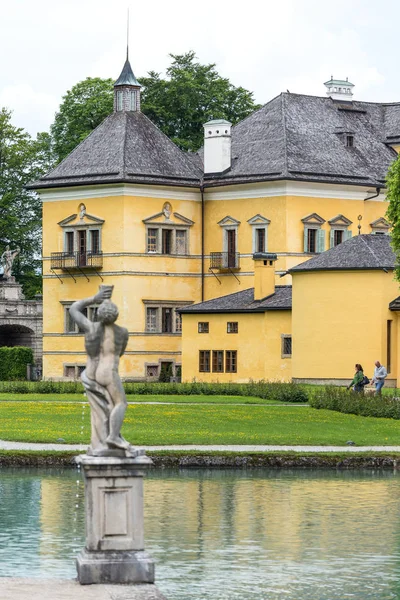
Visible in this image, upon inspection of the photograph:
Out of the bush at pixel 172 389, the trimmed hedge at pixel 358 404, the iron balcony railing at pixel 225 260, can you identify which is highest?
the iron balcony railing at pixel 225 260

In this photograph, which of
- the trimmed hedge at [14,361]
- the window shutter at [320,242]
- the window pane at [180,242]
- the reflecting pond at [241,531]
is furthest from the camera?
A: the trimmed hedge at [14,361]

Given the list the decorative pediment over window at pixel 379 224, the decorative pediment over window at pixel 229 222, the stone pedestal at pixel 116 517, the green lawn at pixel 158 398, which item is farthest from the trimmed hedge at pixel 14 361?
the stone pedestal at pixel 116 517

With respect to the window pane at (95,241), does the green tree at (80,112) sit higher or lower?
higher

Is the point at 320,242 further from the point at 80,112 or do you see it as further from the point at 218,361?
the point at 80,112

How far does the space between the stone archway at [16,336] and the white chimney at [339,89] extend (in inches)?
880

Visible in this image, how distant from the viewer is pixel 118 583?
55.0ft

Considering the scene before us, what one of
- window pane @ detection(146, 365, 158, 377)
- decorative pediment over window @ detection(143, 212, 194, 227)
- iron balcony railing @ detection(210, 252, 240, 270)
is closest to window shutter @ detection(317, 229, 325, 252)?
iron balcony railing @ detection(210, 252, 240, 270)

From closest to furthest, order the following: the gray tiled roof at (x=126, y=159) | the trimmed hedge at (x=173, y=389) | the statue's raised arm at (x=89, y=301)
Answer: the statue's raised arm at (x=89, y=301)
the trimmed hedge at (x=173, y=389)
the gray tiled roof at (x=126, y=159)

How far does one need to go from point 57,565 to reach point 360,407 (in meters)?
26.6

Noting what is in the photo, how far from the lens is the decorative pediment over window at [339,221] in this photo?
7544 cm

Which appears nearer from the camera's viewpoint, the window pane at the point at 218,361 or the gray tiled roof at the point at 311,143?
the window pane at the point at 218,361

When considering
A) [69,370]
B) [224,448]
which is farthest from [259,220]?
[224,448]

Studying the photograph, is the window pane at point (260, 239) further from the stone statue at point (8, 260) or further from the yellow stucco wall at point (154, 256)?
the stone statue at point (8, 260)

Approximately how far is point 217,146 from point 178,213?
417cm
